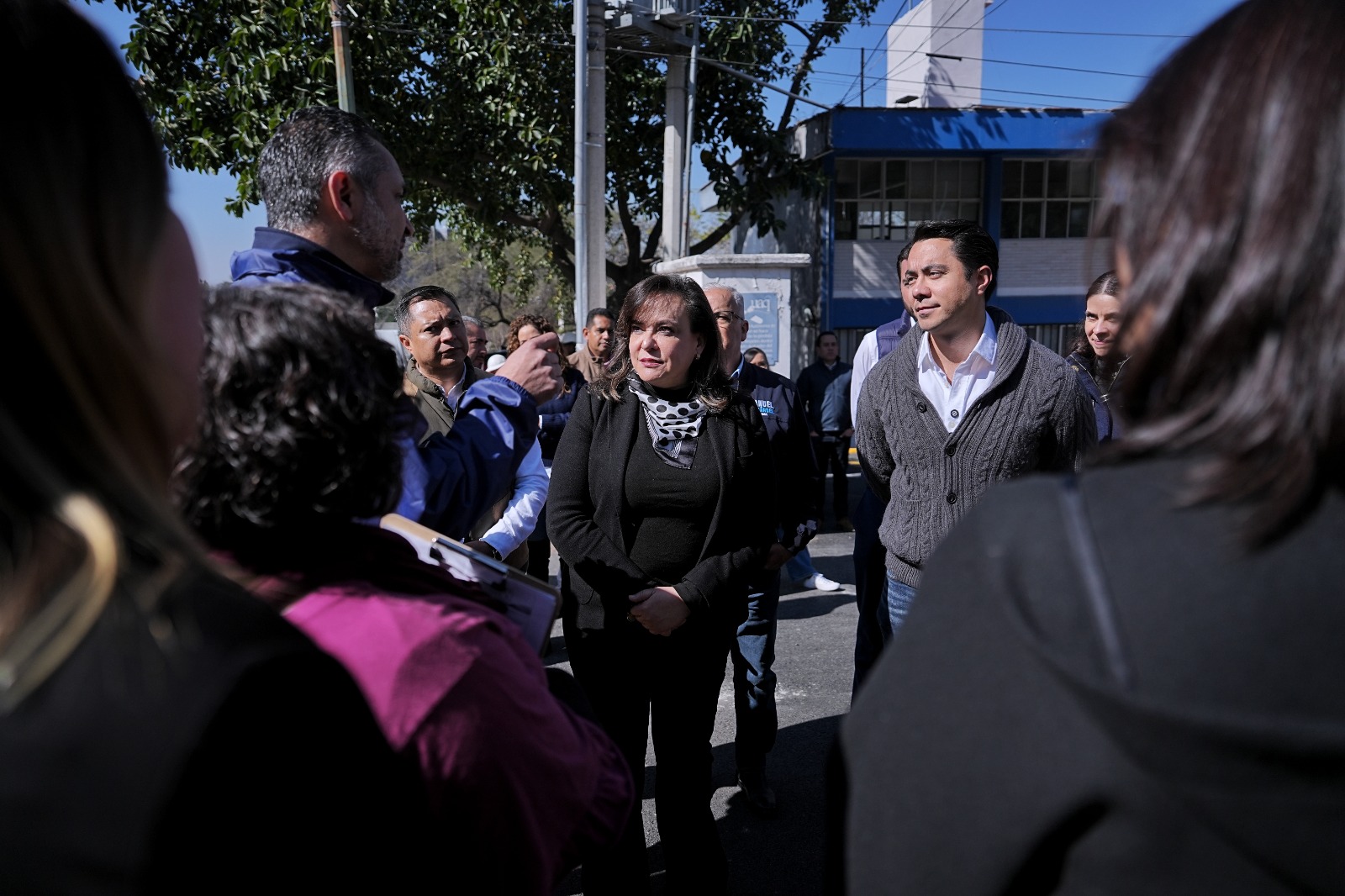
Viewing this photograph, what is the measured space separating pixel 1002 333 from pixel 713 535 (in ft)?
3.72

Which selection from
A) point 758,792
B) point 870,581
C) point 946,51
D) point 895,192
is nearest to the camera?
point 758,792

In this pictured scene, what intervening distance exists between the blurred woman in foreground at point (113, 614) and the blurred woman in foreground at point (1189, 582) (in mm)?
530

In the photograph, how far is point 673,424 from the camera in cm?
272

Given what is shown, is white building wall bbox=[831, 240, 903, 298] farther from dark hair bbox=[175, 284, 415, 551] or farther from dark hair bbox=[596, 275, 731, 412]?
dark hair bbox=[175, 284, 415, 551]

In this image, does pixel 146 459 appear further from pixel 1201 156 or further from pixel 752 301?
pixel 752 301

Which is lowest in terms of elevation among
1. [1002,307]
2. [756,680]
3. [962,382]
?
[756,680]

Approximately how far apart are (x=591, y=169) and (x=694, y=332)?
765cm

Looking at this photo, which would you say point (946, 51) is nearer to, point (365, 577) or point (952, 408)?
point (952, 408)

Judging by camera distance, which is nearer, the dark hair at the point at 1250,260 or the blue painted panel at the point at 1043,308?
the dark hair at the point at 1250,260

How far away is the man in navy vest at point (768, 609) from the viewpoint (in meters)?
A: 3.28

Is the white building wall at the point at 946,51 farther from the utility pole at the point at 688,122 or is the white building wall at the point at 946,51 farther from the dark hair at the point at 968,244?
the dark hair at the point at 968,244

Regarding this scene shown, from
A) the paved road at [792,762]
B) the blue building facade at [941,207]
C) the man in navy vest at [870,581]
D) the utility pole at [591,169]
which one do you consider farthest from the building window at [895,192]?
the man in navy vest at [870,581]

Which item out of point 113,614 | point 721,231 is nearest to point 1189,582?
point 113,614

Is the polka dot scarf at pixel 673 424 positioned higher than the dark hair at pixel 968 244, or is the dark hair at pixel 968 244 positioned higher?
the dark hair at pixel 968 244
